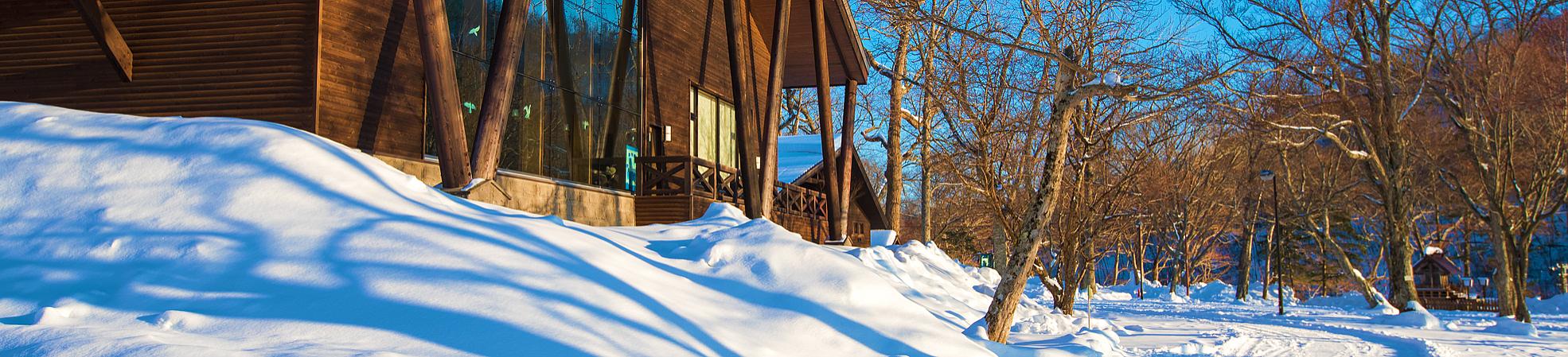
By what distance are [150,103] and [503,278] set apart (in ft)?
24.3

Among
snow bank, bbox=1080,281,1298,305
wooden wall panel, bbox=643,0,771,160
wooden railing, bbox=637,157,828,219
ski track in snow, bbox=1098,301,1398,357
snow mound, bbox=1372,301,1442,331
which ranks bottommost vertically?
snow bank, bbox=1080,281,1298,305

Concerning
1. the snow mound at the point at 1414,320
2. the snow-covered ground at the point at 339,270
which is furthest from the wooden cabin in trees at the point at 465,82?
the snow mound at the point at 1414,320

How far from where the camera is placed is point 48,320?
16.9ft

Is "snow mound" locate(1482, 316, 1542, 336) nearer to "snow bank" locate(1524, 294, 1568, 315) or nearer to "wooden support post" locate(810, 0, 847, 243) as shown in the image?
"wooden support post" locate(810, 0, 847, 243)

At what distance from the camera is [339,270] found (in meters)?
6.31

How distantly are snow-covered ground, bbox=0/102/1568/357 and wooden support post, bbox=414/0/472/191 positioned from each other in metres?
1.44

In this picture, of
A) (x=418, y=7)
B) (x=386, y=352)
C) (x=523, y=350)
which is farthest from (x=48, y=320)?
(x=418, y=7)

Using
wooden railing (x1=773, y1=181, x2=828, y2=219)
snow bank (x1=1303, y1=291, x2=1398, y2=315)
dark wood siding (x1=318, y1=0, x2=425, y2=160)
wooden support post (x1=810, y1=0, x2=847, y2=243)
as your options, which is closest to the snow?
wooden railing (x1=773, y1=181, x2=828, y2=219)

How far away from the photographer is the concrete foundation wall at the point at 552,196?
39.6ft

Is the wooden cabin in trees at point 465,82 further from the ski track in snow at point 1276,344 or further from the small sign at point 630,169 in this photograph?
the ski track in snow at point 1276,344

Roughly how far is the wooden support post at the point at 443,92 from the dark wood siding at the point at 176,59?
172cm

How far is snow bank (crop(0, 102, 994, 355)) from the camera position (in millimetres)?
5500

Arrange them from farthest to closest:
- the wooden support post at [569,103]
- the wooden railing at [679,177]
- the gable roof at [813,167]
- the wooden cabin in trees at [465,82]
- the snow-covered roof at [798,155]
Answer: the gable roof at [813,167] → the snow-covered roof at [798,155] → the wooden railing at [679,177] → the wooden support post at [569,103] → the wooden cabin in trees at [465,82]

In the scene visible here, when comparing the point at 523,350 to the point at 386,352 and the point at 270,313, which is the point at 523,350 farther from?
the point at 270,313
